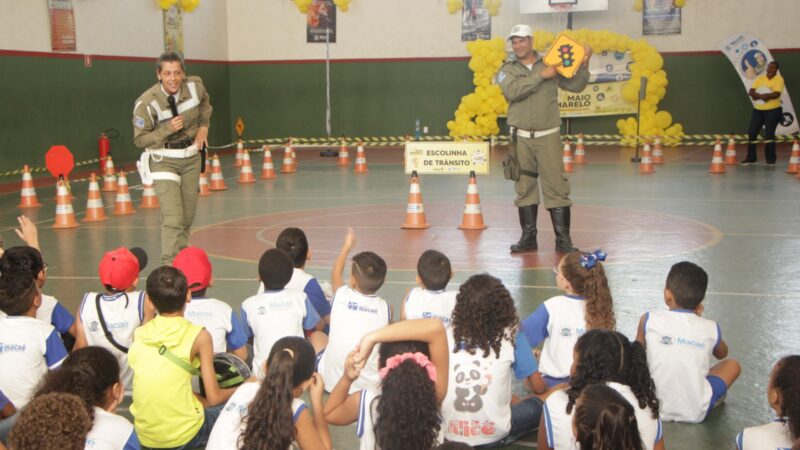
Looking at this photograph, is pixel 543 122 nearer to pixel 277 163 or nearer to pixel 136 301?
pixel 136 301

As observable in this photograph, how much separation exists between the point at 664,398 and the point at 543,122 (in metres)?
5.31

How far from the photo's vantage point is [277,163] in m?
22.0

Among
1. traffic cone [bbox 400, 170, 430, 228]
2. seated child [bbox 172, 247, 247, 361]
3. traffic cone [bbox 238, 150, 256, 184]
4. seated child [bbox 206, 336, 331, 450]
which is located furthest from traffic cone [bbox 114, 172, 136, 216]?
seated child [bbox 206, 336, 331, 450]

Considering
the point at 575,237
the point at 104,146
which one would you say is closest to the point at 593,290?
the point at 575,237

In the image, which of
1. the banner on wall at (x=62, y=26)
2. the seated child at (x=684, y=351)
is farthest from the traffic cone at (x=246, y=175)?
the seated child at (x=684, y=351)

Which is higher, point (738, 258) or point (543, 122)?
point (543, 122)

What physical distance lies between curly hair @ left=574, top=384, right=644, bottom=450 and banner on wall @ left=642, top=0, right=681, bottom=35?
2271 centimetres

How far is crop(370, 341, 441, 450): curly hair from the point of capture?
3.60 meters

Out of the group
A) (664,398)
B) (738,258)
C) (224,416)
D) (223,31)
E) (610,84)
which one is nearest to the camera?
(224,416)

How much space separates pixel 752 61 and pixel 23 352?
21613 millimetres

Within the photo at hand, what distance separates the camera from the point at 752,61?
23031 mm

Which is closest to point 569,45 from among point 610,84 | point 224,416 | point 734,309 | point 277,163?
point 734,309

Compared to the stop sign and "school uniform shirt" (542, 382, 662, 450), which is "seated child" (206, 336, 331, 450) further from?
the stop sign

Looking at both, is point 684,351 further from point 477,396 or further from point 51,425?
point 51,425
